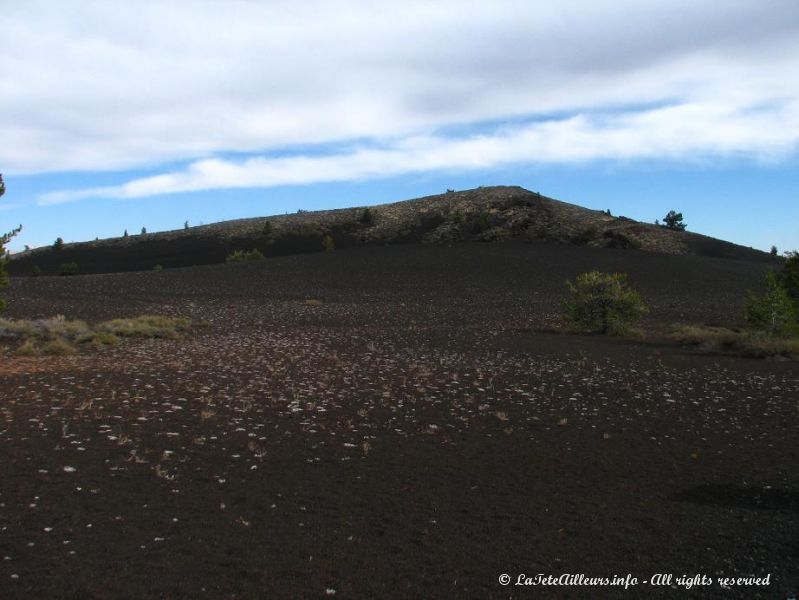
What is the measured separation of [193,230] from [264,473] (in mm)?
117592

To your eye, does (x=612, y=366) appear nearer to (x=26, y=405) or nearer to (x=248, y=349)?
(x=248, y=349)

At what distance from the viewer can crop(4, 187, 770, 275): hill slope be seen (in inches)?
3428

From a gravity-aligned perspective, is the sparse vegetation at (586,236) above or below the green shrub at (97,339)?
above

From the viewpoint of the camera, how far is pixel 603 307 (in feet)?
107

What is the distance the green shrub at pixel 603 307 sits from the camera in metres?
31.9

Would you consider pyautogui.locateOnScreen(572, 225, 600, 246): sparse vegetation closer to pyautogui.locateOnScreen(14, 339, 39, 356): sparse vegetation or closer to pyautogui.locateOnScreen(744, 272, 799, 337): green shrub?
pyautogui.locateOnScreen(744, 272, 799, 337): green shrub

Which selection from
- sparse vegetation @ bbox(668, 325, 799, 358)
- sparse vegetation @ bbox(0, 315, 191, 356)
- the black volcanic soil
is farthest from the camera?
sparse vegetation @ bbox(668, 325, 799, 358)

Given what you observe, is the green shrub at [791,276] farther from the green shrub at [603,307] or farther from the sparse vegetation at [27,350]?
the sparse vegetation at [27,350]

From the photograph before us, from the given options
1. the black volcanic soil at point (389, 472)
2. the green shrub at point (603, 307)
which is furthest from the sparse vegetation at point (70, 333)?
the green shrub at point (603, 307)

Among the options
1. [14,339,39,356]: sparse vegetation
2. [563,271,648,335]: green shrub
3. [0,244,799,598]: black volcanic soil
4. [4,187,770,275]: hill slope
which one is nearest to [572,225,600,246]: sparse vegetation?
[4,187,770,275]: hill slope

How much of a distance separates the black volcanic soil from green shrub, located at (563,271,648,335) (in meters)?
7.81

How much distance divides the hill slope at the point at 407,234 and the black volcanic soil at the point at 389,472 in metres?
65.9

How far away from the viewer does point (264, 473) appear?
9.47 metres

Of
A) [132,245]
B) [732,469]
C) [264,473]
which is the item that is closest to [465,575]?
[264,473]
